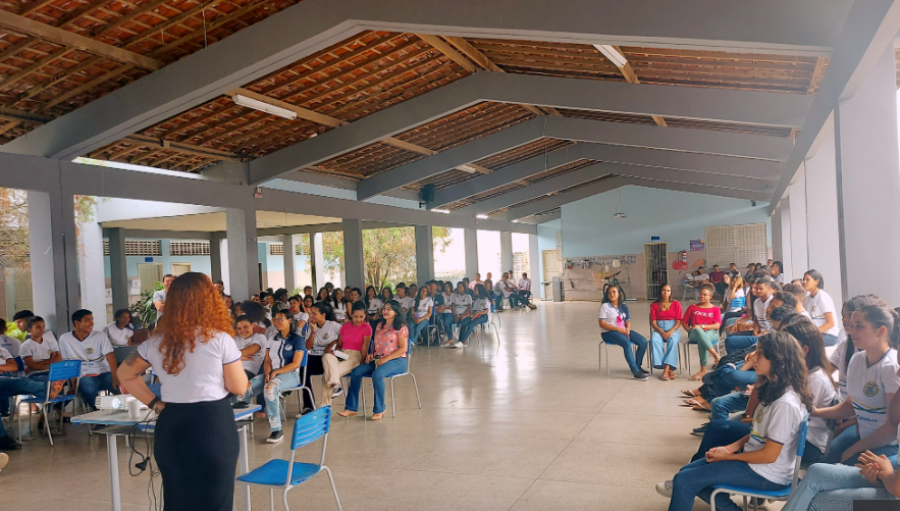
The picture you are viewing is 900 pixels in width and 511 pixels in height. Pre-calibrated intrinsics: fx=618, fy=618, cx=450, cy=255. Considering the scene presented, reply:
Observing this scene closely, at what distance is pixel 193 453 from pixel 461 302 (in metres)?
9.30

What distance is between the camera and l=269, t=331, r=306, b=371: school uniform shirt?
573 cm

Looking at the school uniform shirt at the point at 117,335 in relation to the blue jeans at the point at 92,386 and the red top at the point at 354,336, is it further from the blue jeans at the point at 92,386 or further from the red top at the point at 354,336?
the red top at the point at 354,336

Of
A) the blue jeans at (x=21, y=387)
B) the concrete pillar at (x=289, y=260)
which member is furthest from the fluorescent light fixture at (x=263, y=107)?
the concrete pillar at (x=289, y=260)

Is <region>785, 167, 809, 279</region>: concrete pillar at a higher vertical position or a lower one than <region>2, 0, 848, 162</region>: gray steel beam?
lower

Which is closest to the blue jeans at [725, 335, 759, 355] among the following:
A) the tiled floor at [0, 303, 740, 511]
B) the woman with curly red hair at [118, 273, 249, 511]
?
the tiled floor at [0, 303, 740, 511]

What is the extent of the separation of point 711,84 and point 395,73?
13.3ft

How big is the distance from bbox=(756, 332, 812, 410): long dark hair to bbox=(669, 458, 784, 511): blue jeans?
34cm

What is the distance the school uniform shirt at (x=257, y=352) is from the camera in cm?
575

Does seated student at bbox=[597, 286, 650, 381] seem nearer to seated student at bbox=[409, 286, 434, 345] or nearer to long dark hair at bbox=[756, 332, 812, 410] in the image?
seated student at bbox=[409, 286, 434, 345]

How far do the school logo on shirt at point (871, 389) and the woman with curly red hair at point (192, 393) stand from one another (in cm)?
297

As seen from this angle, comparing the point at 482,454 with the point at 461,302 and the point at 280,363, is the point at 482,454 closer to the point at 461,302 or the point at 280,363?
the point at 280,363

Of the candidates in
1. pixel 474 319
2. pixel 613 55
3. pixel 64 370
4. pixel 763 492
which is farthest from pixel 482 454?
pixel 474 319

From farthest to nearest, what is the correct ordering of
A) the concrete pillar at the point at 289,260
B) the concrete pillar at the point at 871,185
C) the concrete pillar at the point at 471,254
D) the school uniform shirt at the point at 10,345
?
the concrete pillar at the point at 289,260, the concrete pillar at the point at 471,254, the school uniform shirt at the point at 10,345, the concrete pillar at the point at 871,185

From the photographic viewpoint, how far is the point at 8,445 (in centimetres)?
564
